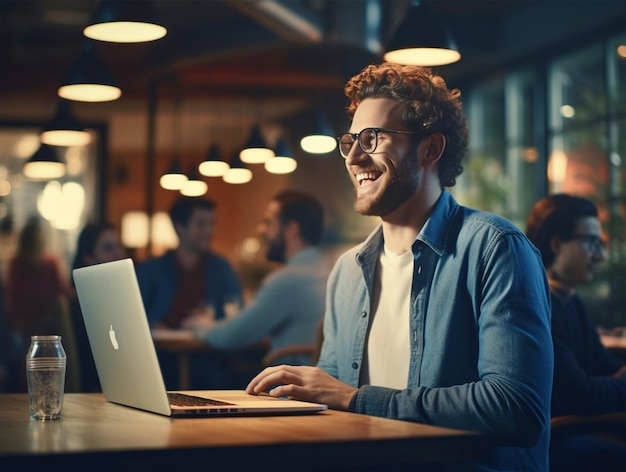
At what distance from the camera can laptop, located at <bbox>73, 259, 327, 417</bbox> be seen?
1738 millimetres

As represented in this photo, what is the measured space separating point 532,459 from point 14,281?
24.3 ft

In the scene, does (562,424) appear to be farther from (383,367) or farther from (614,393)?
(383,367)

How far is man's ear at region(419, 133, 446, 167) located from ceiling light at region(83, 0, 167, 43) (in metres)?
1.51

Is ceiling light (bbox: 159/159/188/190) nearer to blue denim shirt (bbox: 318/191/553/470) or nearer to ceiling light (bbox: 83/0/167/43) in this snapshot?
ceiling light (bbox: 83/0/167/43)

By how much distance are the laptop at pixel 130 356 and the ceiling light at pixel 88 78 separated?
8.41 ft

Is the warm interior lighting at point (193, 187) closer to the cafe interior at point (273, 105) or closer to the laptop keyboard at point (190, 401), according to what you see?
the cafe interior at point (273, 105)

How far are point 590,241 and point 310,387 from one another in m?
1.86

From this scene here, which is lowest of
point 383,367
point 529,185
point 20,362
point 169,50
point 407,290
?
point 20,362

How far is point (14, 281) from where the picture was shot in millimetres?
8688

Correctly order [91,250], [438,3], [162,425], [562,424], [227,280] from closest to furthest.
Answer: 1. [162,425]
2. [562,424]
3. [91,250]
4. [227,280]
5. [438,3]

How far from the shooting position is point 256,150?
7238 mm

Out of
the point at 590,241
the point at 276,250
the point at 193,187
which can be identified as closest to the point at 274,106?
the point at 193,187

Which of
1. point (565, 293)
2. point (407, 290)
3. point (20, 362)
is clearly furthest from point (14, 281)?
point (407, 290)

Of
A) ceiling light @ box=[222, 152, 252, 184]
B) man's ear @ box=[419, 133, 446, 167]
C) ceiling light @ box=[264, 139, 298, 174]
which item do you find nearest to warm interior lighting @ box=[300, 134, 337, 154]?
ceiling light @ box=[264, 139, 298, 174]
